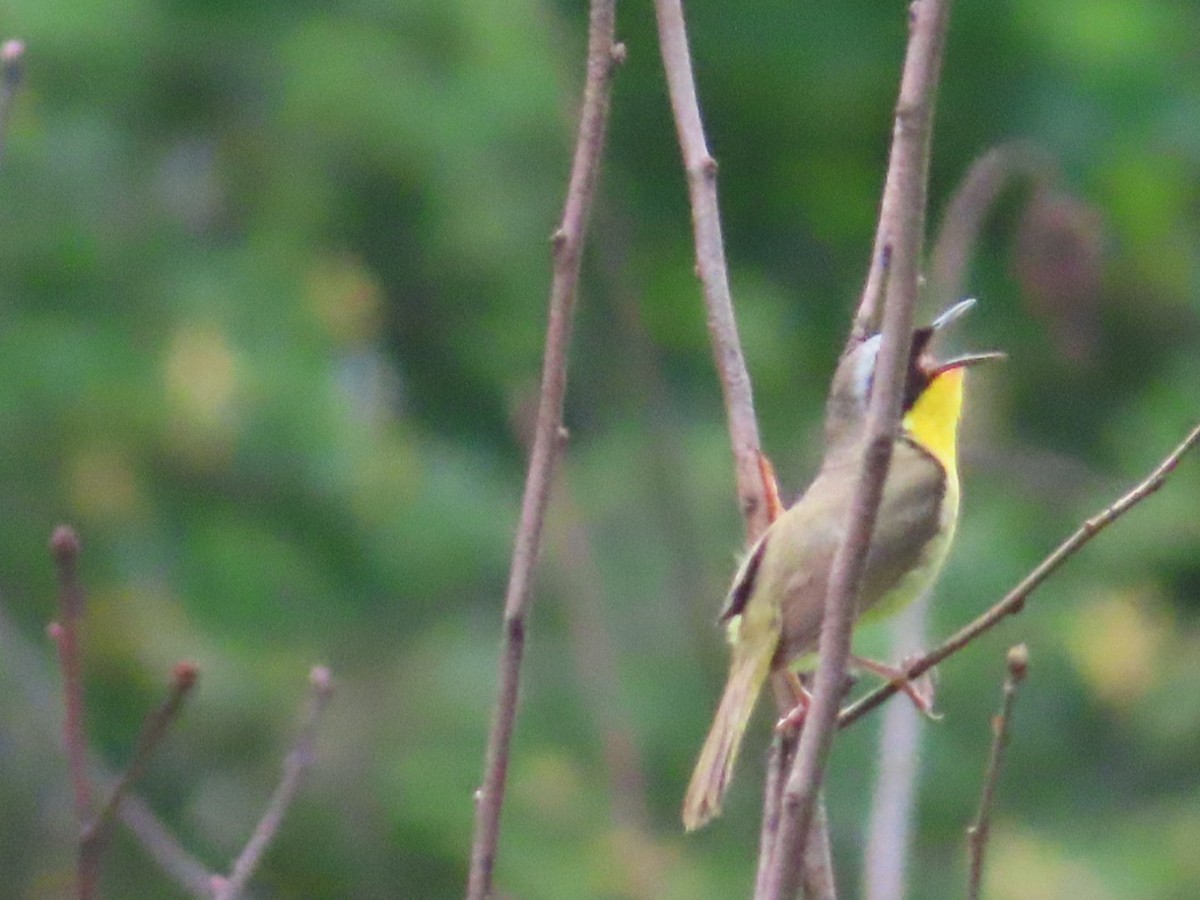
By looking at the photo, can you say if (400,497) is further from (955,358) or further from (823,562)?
(823,562)

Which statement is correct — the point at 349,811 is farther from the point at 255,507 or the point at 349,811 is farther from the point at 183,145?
the point at 183,145

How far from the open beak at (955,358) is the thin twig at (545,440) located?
2.88 ft

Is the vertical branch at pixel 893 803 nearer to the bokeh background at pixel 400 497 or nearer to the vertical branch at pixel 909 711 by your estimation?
the vertical branch at pixel 909 711

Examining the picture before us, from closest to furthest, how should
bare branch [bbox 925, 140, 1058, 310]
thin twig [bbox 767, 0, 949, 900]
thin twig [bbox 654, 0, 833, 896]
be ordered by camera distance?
thin twig [bbox 767, 0, 949, 900] < thin twig [bbox 654, 0, 833, 896] < bare branch [bbox 925, 140, 1058, 310]

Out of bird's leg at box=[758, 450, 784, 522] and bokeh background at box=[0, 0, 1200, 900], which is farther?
bokeh background at box=[0, 0, 1200, 900]

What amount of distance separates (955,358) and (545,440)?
165 centimetres

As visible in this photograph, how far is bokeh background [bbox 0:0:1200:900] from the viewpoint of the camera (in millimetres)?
6188

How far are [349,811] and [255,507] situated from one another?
84 centimetres

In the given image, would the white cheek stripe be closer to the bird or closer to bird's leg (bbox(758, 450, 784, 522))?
the bird

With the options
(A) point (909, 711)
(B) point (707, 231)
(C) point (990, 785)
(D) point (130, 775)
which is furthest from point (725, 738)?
(D) point (130, 775)

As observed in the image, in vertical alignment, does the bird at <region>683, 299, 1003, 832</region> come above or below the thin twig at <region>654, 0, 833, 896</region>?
below

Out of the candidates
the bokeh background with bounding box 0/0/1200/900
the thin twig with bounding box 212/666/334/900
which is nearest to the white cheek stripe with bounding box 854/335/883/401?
the thin twig with bounding box 212/666/334/900

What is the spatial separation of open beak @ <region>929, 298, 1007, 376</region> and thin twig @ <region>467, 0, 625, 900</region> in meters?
0.88

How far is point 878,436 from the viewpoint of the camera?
5.58 ft
